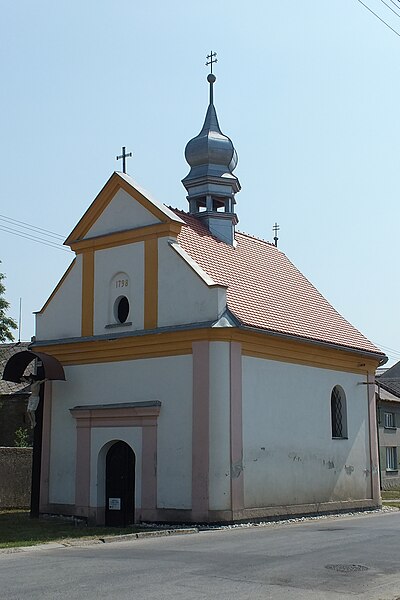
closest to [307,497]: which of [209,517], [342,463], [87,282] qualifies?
[342,463]

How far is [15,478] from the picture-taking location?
25.3 meters

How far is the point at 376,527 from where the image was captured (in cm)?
1711

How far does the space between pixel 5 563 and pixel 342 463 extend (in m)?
12.6

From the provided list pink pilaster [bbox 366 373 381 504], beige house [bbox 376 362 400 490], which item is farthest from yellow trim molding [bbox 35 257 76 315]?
beige house [bbox 376 362 400 490]

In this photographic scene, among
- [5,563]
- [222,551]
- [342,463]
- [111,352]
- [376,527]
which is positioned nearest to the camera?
[5,563]

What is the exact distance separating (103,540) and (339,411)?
998 centimetres

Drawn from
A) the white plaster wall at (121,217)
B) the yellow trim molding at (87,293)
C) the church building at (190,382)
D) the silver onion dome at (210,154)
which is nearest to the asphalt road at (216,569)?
the church building at (190,382)

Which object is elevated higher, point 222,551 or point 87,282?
point 87,282

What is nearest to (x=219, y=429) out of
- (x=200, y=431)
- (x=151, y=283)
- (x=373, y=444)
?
(x=200, y=431)

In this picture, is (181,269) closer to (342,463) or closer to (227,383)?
(227,383)

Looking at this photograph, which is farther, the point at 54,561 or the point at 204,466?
the point at 204,466

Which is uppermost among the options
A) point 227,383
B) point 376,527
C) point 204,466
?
point 227,383

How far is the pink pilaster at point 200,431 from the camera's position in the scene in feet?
57.3

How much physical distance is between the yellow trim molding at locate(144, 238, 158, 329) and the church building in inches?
1.2
